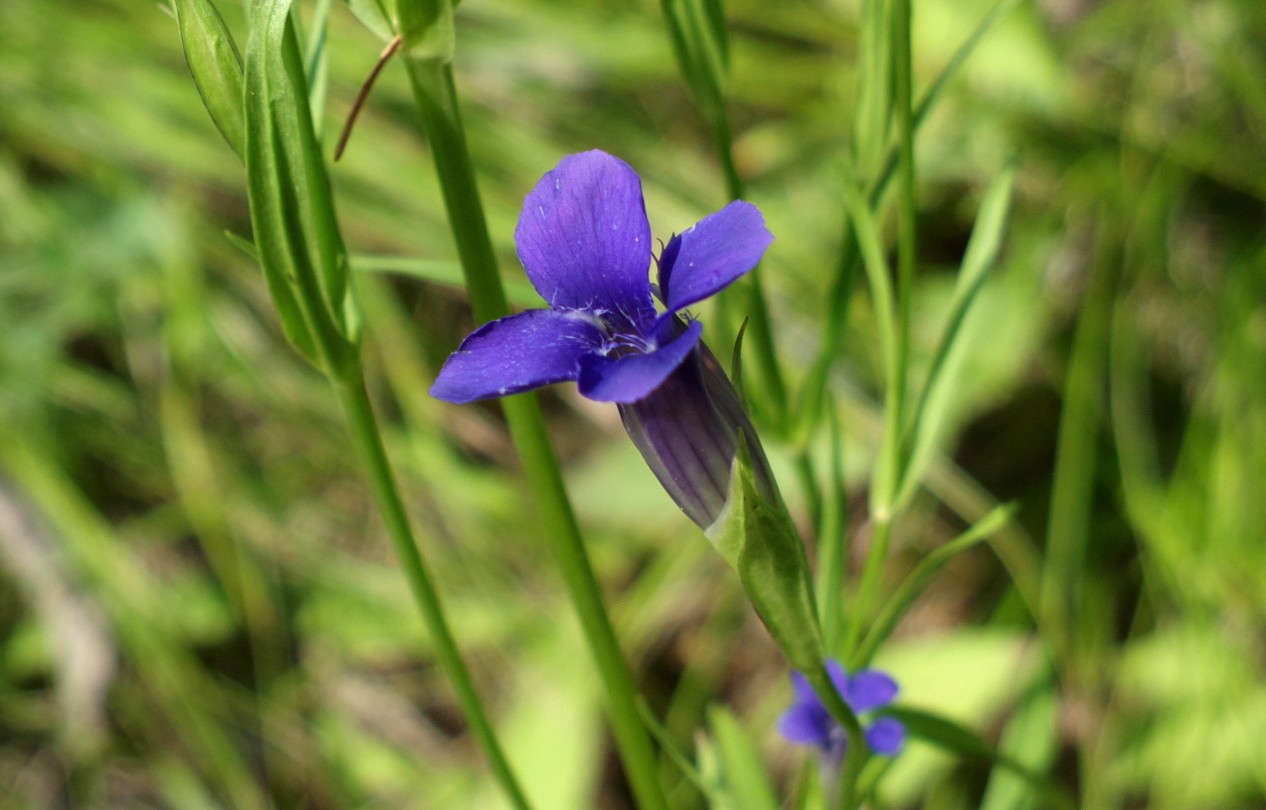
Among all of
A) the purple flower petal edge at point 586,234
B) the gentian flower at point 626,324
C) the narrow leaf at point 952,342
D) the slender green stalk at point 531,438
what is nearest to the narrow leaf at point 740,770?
the slender green stalk at point 531,438

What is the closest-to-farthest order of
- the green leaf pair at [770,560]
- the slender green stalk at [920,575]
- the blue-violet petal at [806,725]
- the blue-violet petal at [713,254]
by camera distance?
the blue-violet petal at [713,254] < the green leaf pair at [770,560] < the slender green stalk at [920,575] < the blue-violet petal at [806,725]

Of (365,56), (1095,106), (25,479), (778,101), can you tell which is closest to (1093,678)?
(1095,106)

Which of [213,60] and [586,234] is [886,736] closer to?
[586,234]

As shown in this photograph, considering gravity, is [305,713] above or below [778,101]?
below

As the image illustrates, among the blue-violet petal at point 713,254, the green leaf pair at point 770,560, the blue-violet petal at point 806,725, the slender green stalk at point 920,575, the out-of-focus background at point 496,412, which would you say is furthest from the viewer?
the out-of-focus background at point 496,412

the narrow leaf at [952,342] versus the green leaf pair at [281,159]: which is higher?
the green leaf pair at [281,159]

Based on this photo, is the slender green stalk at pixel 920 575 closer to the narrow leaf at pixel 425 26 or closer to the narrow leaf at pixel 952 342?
the narrow leaf at pixel 952 342

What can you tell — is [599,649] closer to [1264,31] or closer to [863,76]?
[863,76]

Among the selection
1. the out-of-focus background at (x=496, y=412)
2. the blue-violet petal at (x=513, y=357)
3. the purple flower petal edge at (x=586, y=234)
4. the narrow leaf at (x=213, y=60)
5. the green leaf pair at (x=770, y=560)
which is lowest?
the out-of-focus background at (x=496, y=412)
